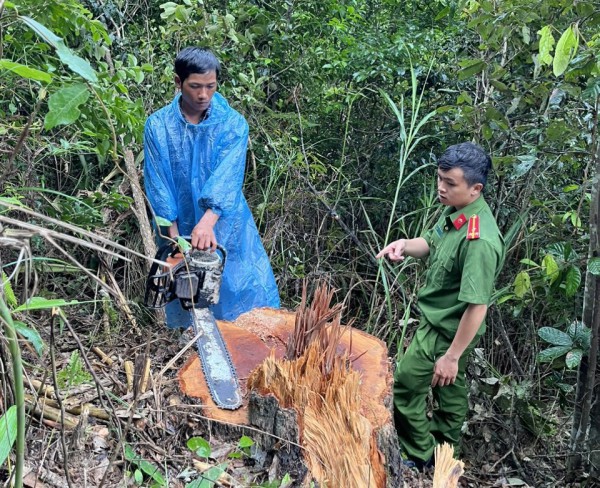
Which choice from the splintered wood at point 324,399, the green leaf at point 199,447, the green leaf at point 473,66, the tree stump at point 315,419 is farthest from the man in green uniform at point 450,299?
the green leaf at point 199,447

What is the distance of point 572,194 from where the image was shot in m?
3.83

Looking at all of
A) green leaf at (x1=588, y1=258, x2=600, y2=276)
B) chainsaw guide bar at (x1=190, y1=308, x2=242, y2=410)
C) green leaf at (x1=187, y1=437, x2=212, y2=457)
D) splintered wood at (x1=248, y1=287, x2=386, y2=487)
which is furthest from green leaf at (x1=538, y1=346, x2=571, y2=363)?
green leaf at (x1=187, y1=437, x2=212, y2=457)

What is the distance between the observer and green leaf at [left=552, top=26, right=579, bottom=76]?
2.07 m

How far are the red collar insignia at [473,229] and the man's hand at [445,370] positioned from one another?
0.54 m

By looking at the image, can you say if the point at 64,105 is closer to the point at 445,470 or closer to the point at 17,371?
the point at 17,371

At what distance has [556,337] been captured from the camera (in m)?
2.77

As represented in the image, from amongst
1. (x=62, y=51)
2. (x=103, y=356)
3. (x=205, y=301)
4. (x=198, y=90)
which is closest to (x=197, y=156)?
(x=198, y=90)

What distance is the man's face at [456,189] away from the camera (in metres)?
2.59

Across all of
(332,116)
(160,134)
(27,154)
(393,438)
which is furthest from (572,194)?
(27,154)

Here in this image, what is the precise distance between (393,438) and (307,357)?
1.53 feet

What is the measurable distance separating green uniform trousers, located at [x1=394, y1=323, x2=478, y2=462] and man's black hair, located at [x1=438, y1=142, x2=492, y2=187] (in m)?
0.72

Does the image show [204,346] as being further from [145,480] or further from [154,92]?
[154,92]

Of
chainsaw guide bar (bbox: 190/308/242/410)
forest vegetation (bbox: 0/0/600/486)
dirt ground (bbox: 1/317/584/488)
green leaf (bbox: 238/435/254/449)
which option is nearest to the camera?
dirt ground (bbox: 1/317/584/488)

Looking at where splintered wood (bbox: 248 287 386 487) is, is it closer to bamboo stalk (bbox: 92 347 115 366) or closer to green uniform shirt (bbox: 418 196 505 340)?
green uniform shirt (bbox: 418 196 505 340)
